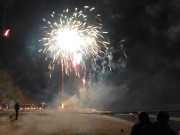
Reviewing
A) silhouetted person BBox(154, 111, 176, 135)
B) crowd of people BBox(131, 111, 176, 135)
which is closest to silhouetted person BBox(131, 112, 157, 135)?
crowd of people BBox(131, 111, 176, 135)

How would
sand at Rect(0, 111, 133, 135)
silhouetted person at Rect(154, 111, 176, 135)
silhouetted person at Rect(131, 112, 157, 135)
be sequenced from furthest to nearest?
sand at Rect(0, 111, 133, 135), silhouetted person at Rect(131, 112, 157, 135), silhouetted person at Rect(154, 111, 176, 135)

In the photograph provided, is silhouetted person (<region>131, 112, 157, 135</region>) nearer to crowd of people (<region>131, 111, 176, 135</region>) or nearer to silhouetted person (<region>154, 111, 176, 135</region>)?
crowd of people (<region>131, 111, 176, 135</region>)

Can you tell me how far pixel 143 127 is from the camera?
5.03 meters

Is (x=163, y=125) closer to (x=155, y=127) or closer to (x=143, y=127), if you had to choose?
(x=155, y=127)

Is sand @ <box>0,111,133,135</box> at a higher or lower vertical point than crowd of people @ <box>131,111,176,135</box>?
lower

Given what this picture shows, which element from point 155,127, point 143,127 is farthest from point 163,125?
A: point 143,127

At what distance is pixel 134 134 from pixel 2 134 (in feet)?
40.5

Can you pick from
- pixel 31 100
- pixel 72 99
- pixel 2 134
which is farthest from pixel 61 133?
pixel 72 99

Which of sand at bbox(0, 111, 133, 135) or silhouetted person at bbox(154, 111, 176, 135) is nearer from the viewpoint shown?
silhouetted person at bbox(154, 111, 176, 135)

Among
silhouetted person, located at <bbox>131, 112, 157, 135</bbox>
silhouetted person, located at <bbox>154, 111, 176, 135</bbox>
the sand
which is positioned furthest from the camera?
the sand

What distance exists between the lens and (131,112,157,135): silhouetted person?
492 centimetres

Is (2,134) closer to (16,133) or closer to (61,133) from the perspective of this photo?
(16,133)

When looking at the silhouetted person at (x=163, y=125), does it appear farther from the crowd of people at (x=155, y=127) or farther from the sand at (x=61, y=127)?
the sand at (x=61, y=127)

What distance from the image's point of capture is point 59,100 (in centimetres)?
14612
